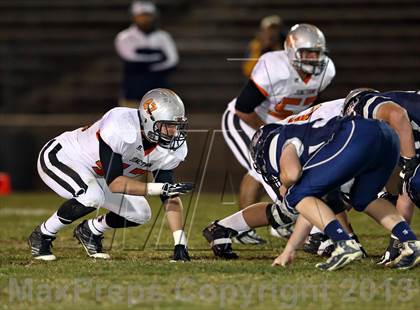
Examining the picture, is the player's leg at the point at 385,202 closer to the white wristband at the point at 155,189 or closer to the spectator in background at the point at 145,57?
the white wristband at the point at 155,189

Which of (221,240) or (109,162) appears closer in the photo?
(109,162)

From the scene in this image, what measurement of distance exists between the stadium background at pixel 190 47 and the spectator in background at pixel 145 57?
56.8 inches

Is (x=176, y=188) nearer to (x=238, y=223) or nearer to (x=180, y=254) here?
(x=180, y=254)

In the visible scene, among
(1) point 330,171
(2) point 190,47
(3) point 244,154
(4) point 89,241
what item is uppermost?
(1) point 330,171

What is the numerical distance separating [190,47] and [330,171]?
8.63 m

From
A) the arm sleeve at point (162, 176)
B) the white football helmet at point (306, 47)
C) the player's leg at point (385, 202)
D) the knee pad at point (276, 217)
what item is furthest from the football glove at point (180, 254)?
the white football helmet at point (306, 47)

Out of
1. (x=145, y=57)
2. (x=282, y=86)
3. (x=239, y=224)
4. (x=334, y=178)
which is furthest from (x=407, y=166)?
(x=145, y=57)

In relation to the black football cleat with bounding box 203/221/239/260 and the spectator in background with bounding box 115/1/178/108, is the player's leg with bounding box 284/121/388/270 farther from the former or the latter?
the spectator in background with bounding box 115/1/178/108

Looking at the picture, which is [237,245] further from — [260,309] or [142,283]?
[260,309]

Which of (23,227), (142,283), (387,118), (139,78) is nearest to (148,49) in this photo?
(139,78)

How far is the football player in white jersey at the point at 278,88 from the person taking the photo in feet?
22.6

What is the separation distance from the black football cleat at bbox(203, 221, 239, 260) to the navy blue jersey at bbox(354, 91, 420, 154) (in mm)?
1112

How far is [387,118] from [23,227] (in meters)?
3.55

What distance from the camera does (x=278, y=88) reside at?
23.2ft
